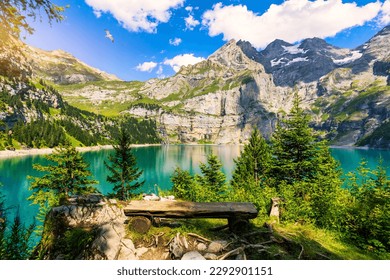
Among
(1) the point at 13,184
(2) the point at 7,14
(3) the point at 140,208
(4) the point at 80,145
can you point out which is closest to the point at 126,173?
(3) the point at 140,208

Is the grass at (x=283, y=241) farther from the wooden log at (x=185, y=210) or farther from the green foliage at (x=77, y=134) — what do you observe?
the green foliage at (x=77, y=134)

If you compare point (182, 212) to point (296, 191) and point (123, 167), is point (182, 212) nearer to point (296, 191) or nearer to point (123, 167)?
point (296, 191)

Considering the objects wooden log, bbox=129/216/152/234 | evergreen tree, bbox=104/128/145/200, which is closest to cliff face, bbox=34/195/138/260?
wooden log, bbox=129/216/152/234

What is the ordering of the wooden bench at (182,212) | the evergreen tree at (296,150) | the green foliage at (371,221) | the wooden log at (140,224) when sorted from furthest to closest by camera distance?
the evergreen tree at (296,150)
the green foliage at (371,221)
the wooden bench at (182,212)
the wooden log at (140,224)

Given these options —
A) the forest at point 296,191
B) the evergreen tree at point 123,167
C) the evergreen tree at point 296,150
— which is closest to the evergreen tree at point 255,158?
the forest at point 296,191

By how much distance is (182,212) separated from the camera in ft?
23.0

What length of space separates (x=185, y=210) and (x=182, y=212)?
0.11 meters

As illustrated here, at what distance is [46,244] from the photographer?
619 centimetres

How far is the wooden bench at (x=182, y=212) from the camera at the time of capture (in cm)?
689

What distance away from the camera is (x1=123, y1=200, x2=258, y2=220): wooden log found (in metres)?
6.96

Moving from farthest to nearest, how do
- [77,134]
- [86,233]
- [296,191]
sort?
[77,134] < [296,191] < [86,233]

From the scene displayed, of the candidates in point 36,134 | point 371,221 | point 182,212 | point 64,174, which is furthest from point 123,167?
point 36,134

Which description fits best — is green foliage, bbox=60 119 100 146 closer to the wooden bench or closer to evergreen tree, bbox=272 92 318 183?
evergreen tree, bbox=272 92 318 183
